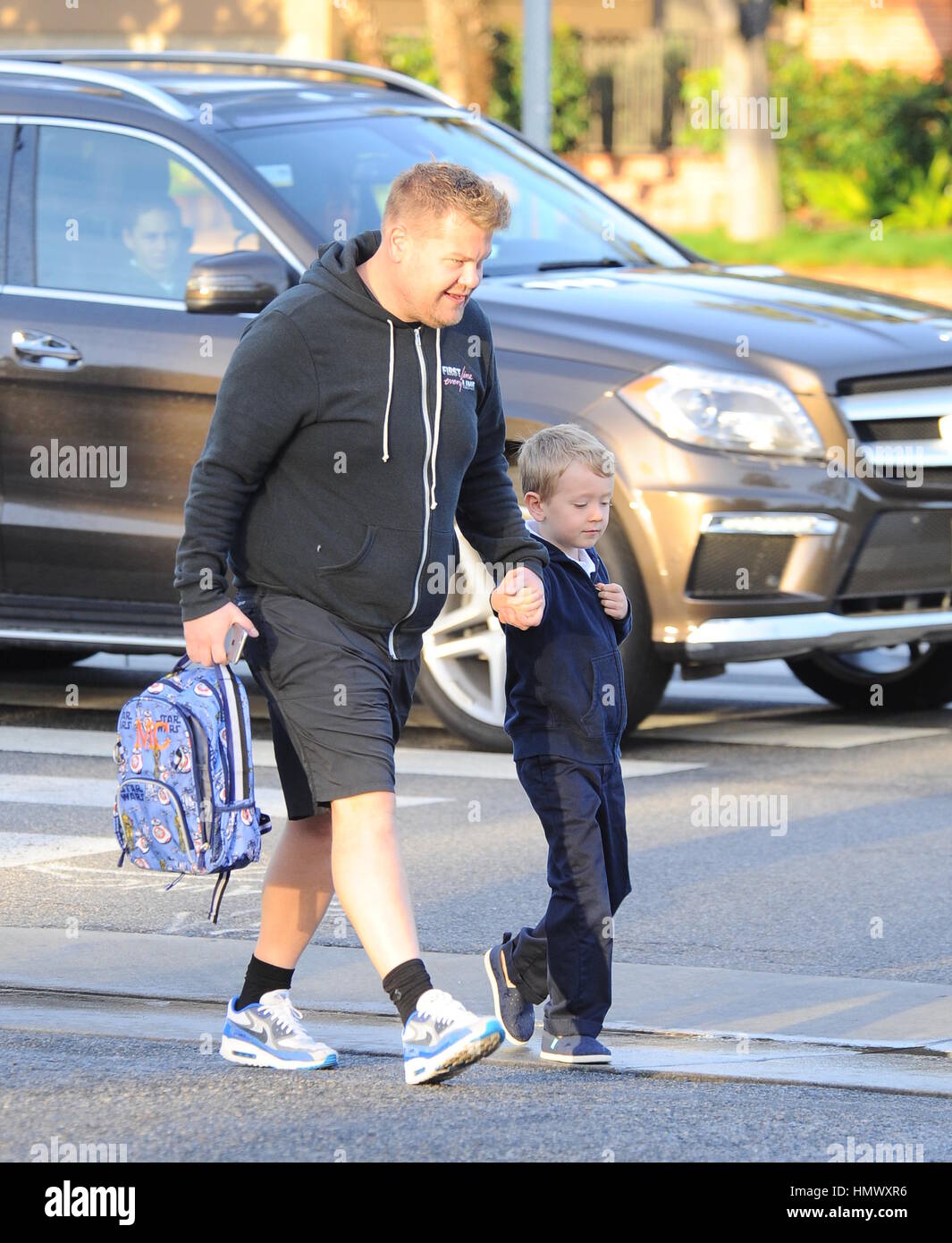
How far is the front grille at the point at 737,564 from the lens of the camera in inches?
301

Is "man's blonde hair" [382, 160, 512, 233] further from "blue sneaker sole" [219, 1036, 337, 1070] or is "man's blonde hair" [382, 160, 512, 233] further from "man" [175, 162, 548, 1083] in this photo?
"blue sneaker sole" [219, 1036, 337, 1070]

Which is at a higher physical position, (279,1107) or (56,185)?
(56,185)

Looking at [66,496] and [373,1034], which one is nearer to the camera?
[373,1034]

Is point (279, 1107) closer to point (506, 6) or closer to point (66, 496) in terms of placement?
point (66, 496)

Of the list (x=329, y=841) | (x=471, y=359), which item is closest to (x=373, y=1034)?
(x=329, y=841)

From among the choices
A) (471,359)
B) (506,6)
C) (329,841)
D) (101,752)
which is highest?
(506,6)

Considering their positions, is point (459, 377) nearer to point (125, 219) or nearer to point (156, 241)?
point (156, 241)

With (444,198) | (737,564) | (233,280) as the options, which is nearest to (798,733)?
(737,564)

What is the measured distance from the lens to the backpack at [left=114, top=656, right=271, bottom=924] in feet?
15.0

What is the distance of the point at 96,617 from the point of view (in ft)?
27.2

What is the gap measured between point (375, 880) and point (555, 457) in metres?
0.94

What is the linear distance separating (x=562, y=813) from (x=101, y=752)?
12.0ft

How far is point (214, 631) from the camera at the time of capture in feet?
14.8

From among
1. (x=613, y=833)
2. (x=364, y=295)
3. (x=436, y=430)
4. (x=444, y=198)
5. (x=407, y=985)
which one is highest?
(x=444, y=198)
